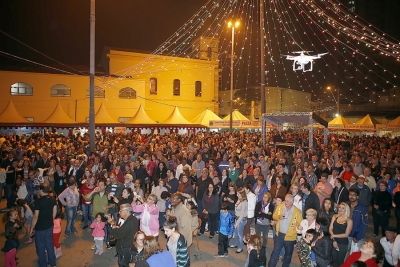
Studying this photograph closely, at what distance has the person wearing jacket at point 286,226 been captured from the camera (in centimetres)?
512

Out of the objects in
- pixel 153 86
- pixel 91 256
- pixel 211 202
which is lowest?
pixel 91 256

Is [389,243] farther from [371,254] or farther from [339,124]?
[339,124]

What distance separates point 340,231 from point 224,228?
2.18 meters

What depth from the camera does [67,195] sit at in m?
7.05

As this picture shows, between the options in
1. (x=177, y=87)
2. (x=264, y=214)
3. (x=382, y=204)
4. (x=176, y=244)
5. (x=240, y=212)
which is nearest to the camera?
(x=176, y=244)

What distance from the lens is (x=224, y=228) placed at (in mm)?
6008

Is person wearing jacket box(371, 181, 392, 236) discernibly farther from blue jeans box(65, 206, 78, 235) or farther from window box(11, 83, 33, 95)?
window box(11, 83, 33, 95)

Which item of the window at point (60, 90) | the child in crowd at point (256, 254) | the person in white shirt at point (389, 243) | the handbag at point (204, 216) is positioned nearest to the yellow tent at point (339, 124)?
the handbag at point (204, 216)

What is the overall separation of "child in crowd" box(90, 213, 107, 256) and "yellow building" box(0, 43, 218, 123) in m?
20.8

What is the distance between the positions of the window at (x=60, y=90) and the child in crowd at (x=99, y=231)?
25.0 metres

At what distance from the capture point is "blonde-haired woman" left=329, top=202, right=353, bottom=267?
4820 millimetres

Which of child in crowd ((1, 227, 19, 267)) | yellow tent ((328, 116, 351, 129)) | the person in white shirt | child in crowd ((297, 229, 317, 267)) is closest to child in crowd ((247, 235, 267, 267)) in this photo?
child in crowd ((297, 229, 317, 267))

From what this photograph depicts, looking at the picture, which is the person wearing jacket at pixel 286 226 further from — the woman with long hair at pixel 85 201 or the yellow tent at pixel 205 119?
the yellow tent at pixel 205 119

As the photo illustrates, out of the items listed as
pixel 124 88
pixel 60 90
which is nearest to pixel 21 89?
pixel 60 90
